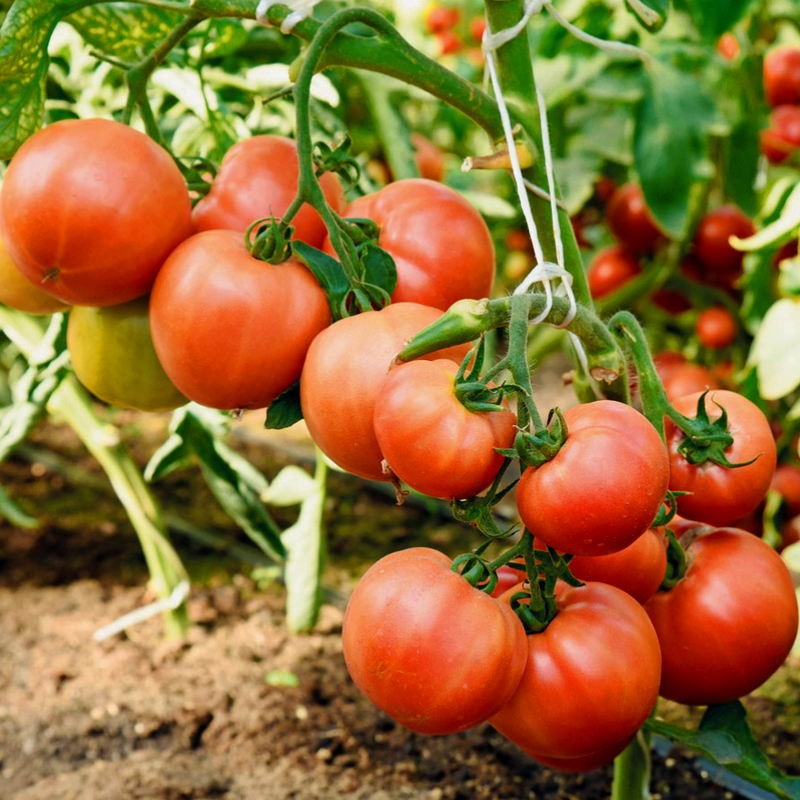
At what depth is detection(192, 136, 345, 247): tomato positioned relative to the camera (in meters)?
0.64

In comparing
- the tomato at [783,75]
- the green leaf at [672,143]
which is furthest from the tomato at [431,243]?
the tomato at [783,75]

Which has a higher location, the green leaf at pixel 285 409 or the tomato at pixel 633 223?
the green leaf at pixel 285 409

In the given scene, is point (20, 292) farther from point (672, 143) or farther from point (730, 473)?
point (672, 143)

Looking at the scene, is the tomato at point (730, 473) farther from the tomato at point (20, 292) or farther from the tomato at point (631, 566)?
the tomato at point (20, 292)

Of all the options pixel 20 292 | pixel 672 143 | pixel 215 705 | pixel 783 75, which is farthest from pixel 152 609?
pixel 783 75

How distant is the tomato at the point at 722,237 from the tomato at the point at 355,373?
1014 mm

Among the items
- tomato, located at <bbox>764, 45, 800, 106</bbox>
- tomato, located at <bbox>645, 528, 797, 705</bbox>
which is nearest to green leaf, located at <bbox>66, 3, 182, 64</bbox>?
tomato, located at <bbox>645, 528, 797, 705</bbox>

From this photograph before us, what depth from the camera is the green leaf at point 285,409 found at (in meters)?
0.61

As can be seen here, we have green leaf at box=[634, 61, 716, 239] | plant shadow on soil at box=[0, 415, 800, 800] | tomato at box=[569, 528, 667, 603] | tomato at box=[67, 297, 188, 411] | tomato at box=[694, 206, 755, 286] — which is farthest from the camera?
tomato at box=[694, 206, 755, 286]

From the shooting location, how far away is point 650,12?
0.64 meters

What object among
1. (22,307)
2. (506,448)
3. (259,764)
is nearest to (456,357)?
(506,448)

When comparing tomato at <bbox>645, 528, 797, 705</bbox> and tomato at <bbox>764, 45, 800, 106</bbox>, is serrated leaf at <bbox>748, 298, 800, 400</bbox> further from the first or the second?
tomato at <bbox>764, 45, 800, 106</bbox>

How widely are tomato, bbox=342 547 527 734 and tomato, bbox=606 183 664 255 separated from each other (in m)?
1.09

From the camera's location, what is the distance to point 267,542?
45.3 inches
